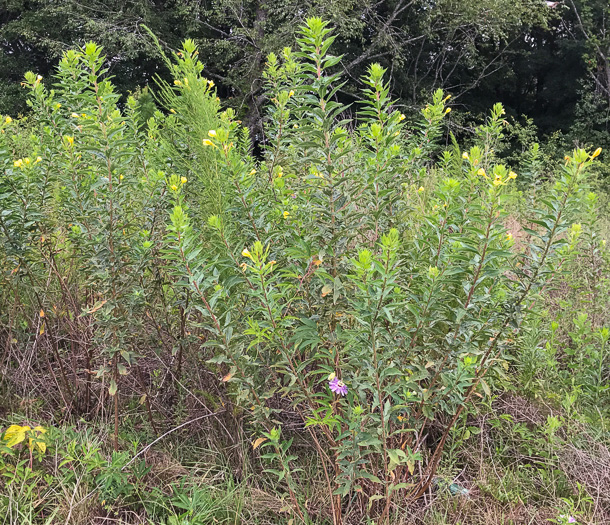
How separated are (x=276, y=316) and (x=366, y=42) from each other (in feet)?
53.1

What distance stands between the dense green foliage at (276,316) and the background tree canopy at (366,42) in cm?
874

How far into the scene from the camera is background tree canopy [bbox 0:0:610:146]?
41.2 ft

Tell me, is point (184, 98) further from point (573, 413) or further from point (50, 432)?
point (573, 413)

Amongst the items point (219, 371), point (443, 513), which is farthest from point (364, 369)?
point (443, 513)

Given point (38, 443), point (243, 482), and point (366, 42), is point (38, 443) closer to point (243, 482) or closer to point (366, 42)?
point (243, 482)

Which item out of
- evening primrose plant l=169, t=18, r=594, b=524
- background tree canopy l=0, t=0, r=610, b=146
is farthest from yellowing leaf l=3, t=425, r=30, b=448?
background tree canopy l=0, t=0, r=610, b=146

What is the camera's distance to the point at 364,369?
1621mm

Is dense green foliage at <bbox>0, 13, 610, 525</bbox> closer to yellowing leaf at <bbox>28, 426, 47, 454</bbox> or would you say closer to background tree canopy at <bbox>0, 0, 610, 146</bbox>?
yellowing leaf at <bbox>28, 426, 47, 454</bbox>

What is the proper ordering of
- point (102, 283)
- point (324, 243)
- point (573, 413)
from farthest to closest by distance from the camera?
1. point (573, 413)
2. point (102, 283)
3. point (324, 243)

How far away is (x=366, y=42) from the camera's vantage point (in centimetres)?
1574

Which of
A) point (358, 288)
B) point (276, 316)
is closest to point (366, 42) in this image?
point (358, 288)

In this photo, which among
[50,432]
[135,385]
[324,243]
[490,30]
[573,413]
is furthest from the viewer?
[490,30]

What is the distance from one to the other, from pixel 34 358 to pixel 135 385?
0.62 metres

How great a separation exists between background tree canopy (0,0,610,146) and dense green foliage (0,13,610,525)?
8.74 meters
